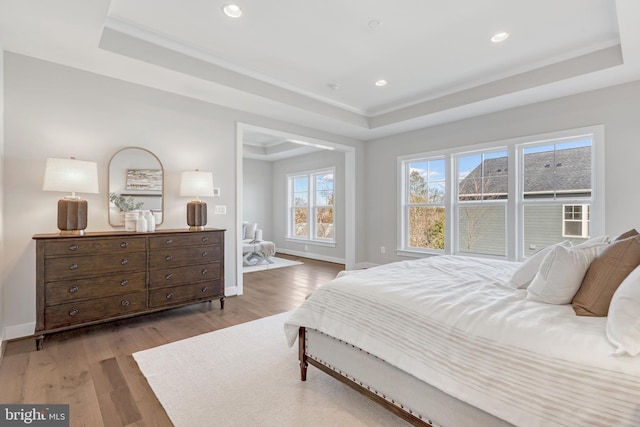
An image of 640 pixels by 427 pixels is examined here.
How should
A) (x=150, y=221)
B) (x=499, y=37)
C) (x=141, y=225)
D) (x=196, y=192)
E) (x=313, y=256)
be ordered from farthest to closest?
(x=313, y=256) < (x=196, y=192) < (x=150, y=221) < (x=141, y=225) < (x=499, y=37)

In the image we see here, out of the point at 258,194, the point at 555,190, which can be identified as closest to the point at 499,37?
the point at 555,190

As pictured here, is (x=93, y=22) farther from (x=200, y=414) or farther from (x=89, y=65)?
(x=200, y=414)

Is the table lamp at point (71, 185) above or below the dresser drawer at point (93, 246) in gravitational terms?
above

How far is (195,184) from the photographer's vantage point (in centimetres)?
354

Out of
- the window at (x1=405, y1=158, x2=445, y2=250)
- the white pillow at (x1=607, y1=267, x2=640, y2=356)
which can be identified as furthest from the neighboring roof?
the white pillow at (x1=607, y1=267, x2=640, y2=356)

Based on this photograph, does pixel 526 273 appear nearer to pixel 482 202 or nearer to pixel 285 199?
pixel 482 202

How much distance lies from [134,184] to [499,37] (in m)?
4.02

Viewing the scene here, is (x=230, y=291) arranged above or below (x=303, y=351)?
below

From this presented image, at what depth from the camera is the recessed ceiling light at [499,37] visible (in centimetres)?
283

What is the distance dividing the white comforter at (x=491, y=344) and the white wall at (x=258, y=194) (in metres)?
6.49

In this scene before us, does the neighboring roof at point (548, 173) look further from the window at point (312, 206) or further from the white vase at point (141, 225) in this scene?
the white vase at point (141, 225)

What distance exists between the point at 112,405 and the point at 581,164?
202 inches

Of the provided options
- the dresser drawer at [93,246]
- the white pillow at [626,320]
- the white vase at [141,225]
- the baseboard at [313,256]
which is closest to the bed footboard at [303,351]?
the white pillow at [626,320]

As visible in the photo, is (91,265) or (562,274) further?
(91,265)
